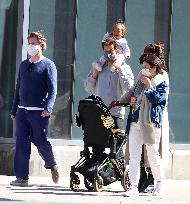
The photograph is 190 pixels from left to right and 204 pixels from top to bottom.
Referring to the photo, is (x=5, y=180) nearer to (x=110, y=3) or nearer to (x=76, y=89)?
(x=76, y=89)

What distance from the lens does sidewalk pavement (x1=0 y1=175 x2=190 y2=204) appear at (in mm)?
9055

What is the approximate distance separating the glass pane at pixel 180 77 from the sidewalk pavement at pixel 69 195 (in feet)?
6.71

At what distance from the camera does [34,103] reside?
1023 centimetres

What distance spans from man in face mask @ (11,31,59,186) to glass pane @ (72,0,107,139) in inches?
78.7

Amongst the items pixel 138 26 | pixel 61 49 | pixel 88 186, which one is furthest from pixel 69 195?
pixel 138 26

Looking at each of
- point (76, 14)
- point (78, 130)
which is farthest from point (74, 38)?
point (78, 130)

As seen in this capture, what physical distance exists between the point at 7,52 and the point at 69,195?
3409mm

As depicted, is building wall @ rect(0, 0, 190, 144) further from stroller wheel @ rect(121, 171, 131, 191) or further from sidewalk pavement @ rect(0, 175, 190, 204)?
stroller wheel @ rect(121, 171, 131, 191)

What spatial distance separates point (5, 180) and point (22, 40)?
2.24m

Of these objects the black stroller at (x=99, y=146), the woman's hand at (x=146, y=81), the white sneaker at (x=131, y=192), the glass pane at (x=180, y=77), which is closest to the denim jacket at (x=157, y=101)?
the woman's hand at (x=146, y=81)

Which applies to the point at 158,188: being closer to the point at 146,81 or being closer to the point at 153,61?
the point at 146,81

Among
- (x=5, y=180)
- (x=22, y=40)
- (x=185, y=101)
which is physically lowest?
(x=5, y=180)

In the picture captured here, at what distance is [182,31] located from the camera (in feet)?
42.8

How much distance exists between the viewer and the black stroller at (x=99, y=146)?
9695mm
